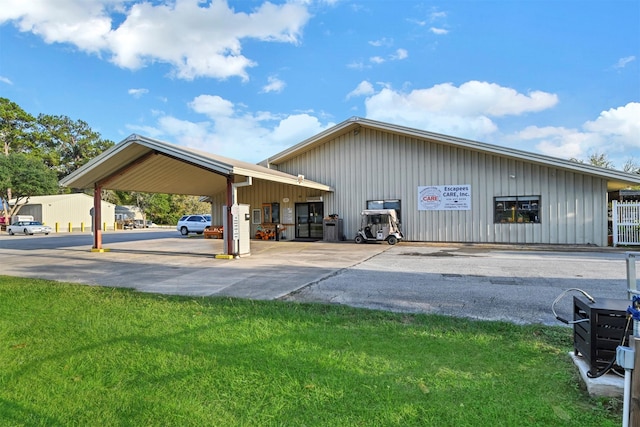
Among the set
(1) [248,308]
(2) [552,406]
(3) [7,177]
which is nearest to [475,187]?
(1) [248,308]

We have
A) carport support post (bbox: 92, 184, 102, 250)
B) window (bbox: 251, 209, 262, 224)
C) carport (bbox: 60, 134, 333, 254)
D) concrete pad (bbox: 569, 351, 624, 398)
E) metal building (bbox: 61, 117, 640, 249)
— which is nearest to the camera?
concrete pad (bbox: 569, 351, 624, 398)

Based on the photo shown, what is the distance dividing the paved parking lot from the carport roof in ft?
11.1

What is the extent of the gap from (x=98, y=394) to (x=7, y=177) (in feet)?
155

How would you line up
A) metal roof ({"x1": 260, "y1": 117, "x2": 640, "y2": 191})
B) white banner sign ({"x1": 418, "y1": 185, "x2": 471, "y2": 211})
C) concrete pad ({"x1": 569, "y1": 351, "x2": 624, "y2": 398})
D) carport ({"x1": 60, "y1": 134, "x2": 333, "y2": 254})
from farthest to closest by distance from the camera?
white banner sign ({"x1": 418, "y1": 185, "x2": 471, "y2": 211}), metal roof ({"x1": 260, "y1": 117, "x2": 640, "y2": 191}), carport ({"x1": 60, "y1": 134, "x2": 333, "y2": 254}), concrete pad ({"x1": 569, "y1": 351, "x2": 624, "y2": 398})

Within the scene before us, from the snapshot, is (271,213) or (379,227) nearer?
(379,227)

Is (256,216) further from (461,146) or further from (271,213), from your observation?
(461,146)

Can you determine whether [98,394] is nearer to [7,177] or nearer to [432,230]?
[432,230]

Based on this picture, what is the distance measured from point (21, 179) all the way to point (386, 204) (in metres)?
41.9

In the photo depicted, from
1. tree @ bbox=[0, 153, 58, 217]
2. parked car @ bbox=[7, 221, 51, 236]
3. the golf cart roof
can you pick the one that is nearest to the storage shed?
tree @ bbox=[0, 153, 58, 217]

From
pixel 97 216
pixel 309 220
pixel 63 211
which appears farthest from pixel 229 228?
pixel 63 211

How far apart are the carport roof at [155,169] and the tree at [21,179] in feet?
101

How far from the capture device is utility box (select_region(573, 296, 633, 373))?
2.77m

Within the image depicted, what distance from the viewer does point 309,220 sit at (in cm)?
2114

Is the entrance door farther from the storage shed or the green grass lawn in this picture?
the storage shed
